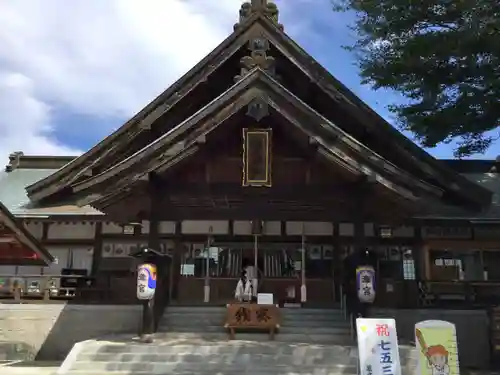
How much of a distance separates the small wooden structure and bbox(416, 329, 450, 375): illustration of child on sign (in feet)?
19.8

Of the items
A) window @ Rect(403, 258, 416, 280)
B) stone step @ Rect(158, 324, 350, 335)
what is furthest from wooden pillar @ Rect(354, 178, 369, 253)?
window @ Rect(403, 258, 416, 280)

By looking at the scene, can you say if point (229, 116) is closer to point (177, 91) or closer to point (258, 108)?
point (258, 108)

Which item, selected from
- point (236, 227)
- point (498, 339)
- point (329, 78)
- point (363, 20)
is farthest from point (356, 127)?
point (498, 339)

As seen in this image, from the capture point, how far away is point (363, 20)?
15.8 m

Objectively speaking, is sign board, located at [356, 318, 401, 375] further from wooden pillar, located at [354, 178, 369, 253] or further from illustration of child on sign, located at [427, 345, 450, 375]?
wooden pillar, located at [354, 178, 369, 253]

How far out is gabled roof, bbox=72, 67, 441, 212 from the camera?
13.2 meters

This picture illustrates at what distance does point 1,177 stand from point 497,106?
18254 mm

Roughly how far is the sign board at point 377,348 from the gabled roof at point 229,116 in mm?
5295

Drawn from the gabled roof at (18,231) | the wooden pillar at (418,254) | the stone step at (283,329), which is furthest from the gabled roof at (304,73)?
the stone step at (283,329)

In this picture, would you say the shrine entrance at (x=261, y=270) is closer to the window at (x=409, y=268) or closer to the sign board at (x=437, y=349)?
the window at (x=409, y=268)

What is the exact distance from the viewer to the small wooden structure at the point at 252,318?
535 inches

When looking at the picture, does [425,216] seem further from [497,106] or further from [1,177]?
[1,177]

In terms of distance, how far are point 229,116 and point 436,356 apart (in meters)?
7.66

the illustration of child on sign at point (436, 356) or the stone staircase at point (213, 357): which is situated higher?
the illustration of child on sign at point (436, 356)
